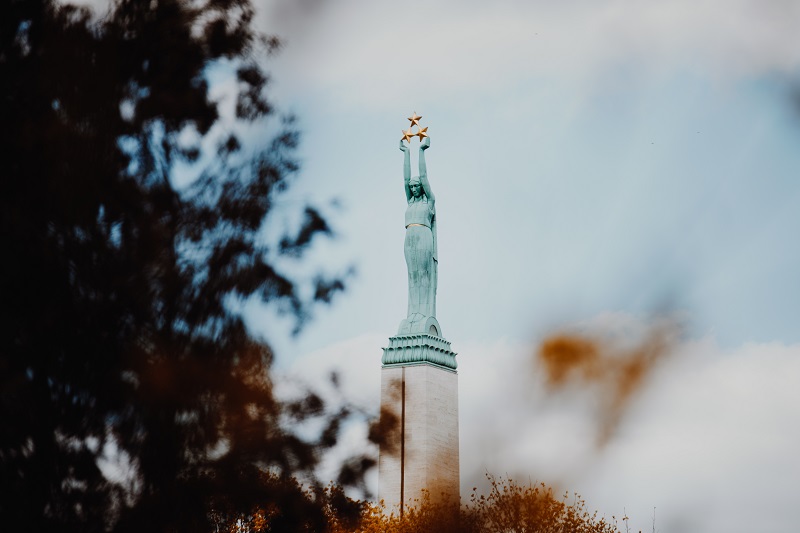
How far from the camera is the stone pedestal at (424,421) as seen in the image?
33.1 metres

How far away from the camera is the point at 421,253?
3653 cm

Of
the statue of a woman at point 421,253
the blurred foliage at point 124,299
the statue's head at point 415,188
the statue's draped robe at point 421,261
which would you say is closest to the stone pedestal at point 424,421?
the statue of a woman at point 421,253

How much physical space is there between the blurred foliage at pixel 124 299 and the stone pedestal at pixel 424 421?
23.1 metres

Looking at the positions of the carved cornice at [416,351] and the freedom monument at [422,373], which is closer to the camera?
the freedom monument at [422,373]

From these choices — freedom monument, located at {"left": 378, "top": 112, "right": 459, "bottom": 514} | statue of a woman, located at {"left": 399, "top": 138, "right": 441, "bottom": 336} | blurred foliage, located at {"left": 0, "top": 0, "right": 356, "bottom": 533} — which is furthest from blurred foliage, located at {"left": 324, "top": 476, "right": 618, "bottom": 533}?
blurred foliage, located at {"left": 0, "top": 0, "right": 356, "bottom": 533}

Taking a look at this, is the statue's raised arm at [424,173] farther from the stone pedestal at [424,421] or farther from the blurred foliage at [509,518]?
the blurred foliage at [509,518]

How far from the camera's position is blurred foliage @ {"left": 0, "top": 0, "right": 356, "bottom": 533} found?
8.34 m

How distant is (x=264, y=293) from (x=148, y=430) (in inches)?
66.1

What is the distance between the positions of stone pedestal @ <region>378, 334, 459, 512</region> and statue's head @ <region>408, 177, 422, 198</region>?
557 centimetres

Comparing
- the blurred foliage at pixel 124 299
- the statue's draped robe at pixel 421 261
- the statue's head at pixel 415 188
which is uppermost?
the statue's head at pixel 415 188

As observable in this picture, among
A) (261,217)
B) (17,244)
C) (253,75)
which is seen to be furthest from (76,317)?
(253,75)

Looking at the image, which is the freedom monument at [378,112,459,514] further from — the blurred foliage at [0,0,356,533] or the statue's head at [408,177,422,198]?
the blurred foliage at [0,0,356,533]

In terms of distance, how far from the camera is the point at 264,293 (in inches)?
366

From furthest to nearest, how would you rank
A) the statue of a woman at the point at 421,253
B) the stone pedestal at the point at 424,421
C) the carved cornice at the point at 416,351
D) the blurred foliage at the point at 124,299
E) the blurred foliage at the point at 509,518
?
1. the statue of a woman at the point at 421,253
2. the carved cornice at the point at 416,351
3. the stone pedestal at the point at 424,421
4. the blurred foliage at the point at 509,518
5. the blurred foliage at the point at 124,299
